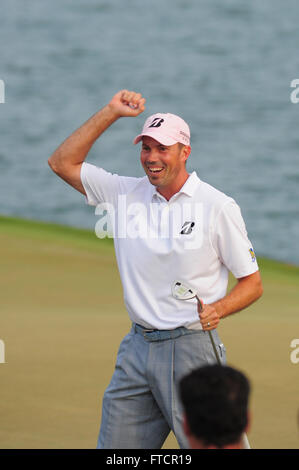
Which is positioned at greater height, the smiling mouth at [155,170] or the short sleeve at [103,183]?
the smiling mouth at [155,170]

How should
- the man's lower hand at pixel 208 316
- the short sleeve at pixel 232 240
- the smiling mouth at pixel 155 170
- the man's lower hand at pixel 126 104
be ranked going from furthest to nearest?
the man's lower hand at pixel 126 104
the smiling mouth at pixel 155 170
the short sleeve at pixel 232 240
the man's lower hand at pixel 208 316

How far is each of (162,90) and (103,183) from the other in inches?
1061

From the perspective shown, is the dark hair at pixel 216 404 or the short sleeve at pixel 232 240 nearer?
the dark hair at pixel 216 404

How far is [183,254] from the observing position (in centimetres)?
493

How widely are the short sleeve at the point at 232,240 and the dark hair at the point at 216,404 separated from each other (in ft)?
4.82

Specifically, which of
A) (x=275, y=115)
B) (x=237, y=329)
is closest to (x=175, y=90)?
(x=275, y=115)

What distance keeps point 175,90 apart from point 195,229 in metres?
27.6

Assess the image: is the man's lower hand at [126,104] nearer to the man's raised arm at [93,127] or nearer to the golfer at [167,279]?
the man's raised arm at [93,127]

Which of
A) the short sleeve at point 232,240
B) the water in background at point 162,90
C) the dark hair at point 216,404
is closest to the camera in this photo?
the dark hair at point 216,404

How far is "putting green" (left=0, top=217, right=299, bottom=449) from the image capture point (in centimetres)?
694

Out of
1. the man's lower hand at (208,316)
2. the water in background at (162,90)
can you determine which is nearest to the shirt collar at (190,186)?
the man's lower hand at (208,316)

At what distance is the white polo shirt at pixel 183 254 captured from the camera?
4.93m

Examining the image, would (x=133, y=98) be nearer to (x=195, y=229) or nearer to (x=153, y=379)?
(x=195, y=229)

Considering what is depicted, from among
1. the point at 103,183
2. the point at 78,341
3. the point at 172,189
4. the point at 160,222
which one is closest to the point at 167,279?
the point at 160,222
